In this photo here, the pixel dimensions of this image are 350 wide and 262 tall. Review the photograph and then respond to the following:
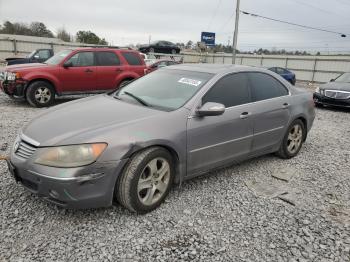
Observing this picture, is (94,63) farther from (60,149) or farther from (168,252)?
(168,252)

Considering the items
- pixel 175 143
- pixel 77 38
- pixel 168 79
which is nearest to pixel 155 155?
pixel 175 143

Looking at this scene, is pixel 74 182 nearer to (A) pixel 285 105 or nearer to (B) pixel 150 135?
(B) pixel 150 135

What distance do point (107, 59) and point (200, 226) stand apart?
25.5 ft

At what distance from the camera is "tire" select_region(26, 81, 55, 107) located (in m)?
8.95

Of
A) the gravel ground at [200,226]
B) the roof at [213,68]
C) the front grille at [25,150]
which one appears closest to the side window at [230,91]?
the roof at [213,68]

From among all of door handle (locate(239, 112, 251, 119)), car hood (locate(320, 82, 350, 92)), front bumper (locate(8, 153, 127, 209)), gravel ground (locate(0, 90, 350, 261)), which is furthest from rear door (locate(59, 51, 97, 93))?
car hood (locate(320, 82, 350, 92))

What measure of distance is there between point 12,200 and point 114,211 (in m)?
1.13

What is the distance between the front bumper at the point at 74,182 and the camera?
296 centimetres

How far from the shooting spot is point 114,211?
3492 millimetres

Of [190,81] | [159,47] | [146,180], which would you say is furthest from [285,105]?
[159,47]

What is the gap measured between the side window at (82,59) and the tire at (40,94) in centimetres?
97

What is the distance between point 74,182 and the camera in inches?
117

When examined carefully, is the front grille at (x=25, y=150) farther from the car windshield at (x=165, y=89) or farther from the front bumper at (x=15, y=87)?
the front bumper at (x=15, y=87)

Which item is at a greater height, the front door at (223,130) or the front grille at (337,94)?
the front door at (223,130)
